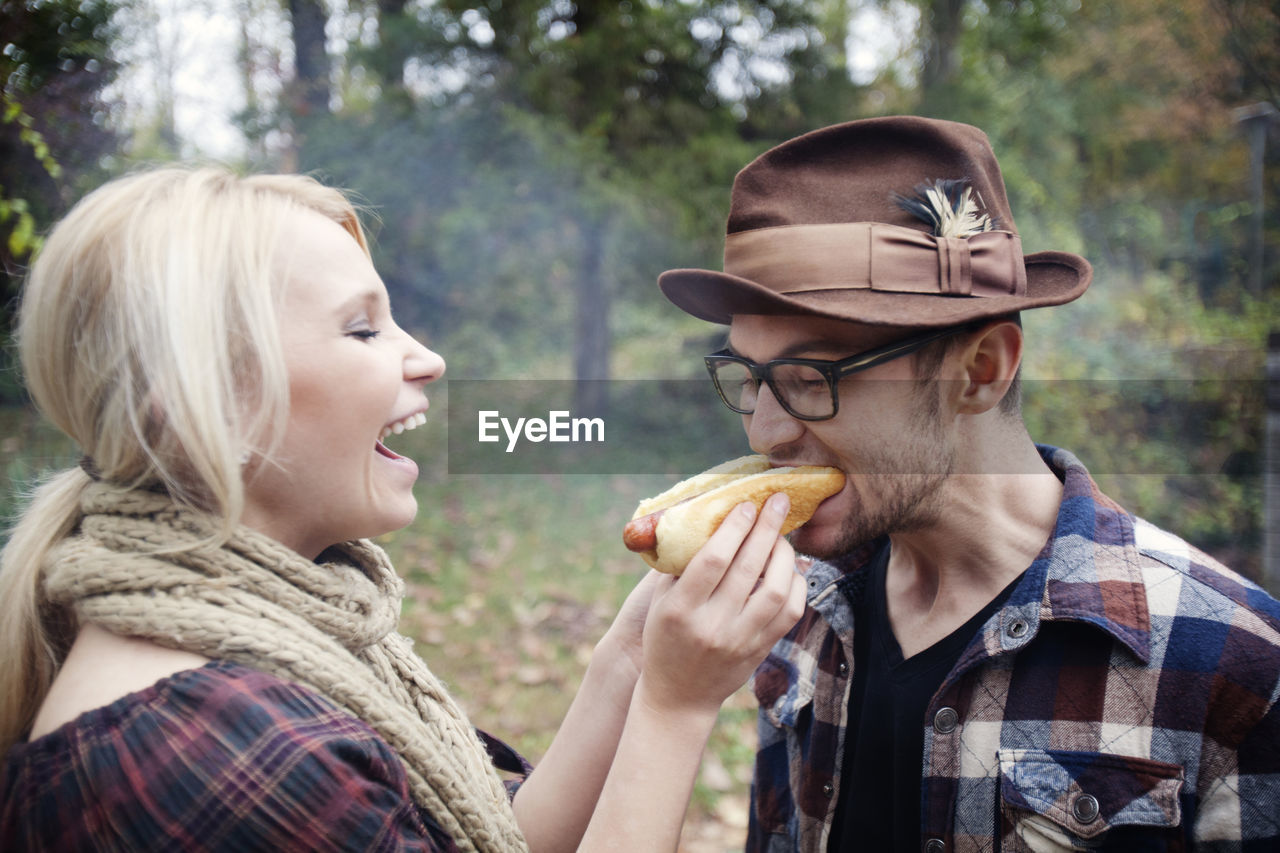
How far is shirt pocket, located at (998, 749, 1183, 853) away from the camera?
1.60 metres

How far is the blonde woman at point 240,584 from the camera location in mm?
1296

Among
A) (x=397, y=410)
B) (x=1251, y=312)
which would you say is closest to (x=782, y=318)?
(x=397, y=410)

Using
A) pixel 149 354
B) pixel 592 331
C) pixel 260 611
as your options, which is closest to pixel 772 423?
pixel 260 611

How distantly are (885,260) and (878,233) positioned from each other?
68mm

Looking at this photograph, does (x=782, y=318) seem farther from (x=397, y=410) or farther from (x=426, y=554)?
(x=426, y=554)

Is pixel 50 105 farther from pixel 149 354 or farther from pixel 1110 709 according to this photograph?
pixel 1110 709

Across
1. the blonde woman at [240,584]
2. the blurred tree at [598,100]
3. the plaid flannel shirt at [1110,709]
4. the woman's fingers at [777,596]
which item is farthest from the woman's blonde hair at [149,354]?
the blurred tree at [598,100]

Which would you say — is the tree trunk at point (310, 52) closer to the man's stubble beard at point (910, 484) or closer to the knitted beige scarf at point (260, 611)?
the knitted beige scarf at point (260, 611)

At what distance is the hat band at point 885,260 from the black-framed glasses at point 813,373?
131mm

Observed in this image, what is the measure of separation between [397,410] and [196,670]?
2.11 feet

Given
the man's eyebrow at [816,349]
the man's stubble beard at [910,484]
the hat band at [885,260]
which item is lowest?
the man's stubble beard at [910,484]

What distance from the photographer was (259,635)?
1435 millimetres

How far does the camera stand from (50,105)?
4.45 meters

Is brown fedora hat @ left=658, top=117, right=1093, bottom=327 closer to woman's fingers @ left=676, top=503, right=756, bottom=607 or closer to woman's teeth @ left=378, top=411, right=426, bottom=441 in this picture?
woman's fingers @ left=676, top=503, right=756, bottom=607
